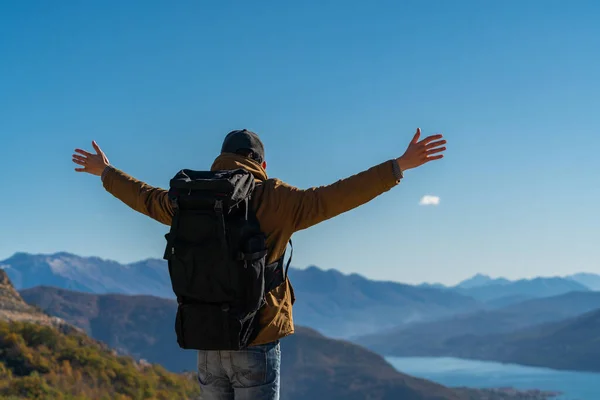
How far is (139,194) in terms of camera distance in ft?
11.9

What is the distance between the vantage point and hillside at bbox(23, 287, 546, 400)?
103438mm

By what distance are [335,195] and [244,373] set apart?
93cm

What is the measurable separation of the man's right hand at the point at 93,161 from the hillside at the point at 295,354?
3834 inches

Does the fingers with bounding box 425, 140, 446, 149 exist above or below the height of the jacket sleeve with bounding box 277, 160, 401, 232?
above

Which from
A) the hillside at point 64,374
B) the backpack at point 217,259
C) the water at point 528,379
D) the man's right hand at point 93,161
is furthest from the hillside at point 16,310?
the water at point 528,379

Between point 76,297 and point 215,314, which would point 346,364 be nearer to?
point 76,297

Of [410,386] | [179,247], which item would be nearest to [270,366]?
[179,247]

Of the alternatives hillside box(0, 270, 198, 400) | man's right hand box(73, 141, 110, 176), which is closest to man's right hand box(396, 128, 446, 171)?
man's right hand box(73, 141, 110, 176)

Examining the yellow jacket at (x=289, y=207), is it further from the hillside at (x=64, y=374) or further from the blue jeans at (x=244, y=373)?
the hillside at (x=64, y=374)

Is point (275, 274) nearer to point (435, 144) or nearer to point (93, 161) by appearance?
point (435, 144)

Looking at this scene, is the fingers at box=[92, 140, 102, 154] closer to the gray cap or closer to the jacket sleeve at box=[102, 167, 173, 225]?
the jacket sleeve at box=[102, 167, 173, 225]

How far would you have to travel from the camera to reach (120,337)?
15212cm

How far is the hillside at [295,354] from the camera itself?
10344 centimetres

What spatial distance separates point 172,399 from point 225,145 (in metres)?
12.4
